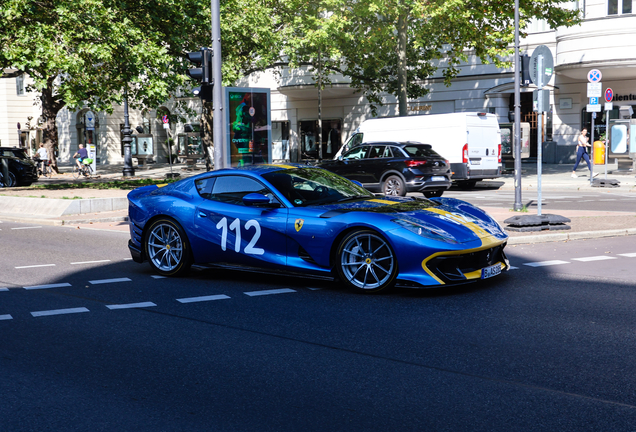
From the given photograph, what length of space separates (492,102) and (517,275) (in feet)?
90.8

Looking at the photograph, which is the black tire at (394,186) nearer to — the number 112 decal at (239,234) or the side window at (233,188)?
the side window at (233,188)

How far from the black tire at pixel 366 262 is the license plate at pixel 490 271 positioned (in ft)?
2.93

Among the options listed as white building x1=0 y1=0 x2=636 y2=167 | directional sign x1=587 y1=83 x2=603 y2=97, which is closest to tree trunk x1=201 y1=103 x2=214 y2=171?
white building x1=0 y1=0 x2=636 y2=167

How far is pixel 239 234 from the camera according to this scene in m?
7.96

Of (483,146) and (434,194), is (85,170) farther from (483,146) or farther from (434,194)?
(483,146)

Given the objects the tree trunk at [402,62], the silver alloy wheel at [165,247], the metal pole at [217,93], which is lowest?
the silver alloy wheel at [165,247]

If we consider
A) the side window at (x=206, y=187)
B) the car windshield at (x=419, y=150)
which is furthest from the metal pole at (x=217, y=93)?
the car windshield at (x=419, y=150)

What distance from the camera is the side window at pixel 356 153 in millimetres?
20469

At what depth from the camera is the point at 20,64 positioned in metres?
18.1

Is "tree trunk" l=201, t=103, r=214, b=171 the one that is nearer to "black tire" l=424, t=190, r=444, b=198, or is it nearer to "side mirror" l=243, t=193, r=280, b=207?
"black tire" l=424, t=190, r=444, b=198

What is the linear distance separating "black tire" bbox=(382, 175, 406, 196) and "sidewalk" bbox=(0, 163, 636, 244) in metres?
3.90

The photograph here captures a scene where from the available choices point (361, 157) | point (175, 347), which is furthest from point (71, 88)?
point (175, 347)

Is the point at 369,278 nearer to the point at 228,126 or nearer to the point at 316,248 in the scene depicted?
the point at 316,248

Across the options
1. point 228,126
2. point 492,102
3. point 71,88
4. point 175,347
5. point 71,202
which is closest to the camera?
point 175,347
